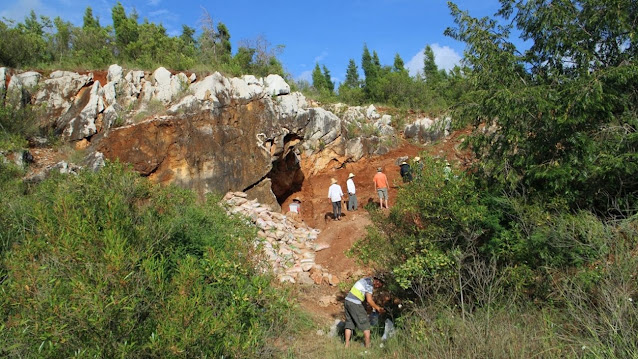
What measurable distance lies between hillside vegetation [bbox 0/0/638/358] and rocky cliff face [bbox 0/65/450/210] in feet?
14.4

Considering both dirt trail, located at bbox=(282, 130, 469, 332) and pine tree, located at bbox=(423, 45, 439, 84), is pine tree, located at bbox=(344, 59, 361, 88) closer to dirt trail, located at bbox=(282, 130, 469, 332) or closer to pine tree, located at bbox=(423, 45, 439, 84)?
pine tree, located at bbox=(423, 45, 439, 84)

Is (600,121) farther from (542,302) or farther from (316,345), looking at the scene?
(316,345)

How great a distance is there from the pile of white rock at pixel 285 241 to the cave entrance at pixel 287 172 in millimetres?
2361

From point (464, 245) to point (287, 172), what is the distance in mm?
10044

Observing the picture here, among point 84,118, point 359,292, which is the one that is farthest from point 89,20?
point 359,292

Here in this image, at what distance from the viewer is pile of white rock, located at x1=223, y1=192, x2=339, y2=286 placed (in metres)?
10.1

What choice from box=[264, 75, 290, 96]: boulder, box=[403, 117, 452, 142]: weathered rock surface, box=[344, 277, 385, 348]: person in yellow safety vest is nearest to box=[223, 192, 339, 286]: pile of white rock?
box=[344, 277, 385, 348]: person in yellow safety vest

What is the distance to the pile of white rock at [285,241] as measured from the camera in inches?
396

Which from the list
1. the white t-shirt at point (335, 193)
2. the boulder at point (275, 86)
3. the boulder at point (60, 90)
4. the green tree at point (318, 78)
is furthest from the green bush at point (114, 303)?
the green tree at point (318, 78)

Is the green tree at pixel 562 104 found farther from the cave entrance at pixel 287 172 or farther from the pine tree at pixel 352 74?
the pine tree at pixel 352 74

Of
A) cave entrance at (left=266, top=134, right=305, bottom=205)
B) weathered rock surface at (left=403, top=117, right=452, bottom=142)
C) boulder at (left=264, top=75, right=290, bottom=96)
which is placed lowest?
cave entrance at (left=266, top=134, right=305, bottom=205)

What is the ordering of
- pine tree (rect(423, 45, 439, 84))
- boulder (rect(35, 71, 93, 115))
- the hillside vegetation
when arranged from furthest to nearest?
pine tree (rect(423, 45, 439, 84))
boulder (rect(35, 71, 93, 115))
the hillside vegetation

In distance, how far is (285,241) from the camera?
11867 millimetres

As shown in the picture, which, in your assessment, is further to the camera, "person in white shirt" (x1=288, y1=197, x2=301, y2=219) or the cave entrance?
the cave entrance
